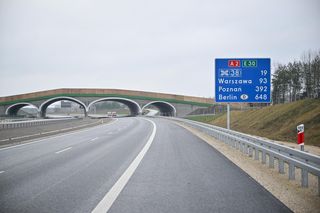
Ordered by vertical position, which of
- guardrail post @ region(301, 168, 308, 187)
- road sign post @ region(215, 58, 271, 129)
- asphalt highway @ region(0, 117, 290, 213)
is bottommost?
asphalt highway @ region(0, 117, 290, 213)

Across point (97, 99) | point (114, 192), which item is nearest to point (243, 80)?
point (114, 192)

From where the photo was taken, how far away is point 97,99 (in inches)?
3135

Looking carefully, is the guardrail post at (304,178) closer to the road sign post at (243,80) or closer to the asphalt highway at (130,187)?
the asphalt highway at (130,187)

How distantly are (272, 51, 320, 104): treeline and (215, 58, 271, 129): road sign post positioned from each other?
46.5 metres

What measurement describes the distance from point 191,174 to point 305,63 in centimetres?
6376

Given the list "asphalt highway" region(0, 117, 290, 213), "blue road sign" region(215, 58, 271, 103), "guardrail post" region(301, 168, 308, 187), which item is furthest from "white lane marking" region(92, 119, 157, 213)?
"blue road sign" region(215, 58, 271, 103)

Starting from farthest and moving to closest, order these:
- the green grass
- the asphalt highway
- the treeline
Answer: the treeline → the green grass → the asphalt highway

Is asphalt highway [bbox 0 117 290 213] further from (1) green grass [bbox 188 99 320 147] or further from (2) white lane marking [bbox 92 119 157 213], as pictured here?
(1) green grass [bbox 188 99 320 147]

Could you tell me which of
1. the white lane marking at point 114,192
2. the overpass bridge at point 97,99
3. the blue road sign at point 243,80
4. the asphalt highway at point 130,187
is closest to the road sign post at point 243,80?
the blue road sign at point 243,80

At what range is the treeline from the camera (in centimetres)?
5707

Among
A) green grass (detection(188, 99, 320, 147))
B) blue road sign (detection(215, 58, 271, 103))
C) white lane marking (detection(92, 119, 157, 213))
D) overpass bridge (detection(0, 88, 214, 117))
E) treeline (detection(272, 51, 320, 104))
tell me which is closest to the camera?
white lane marking (detection(92, 119, 157, 213))

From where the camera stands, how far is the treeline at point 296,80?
5707 cm

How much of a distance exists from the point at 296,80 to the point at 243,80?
178ft

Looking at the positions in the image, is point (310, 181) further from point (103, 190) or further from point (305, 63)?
point (305, 63)
